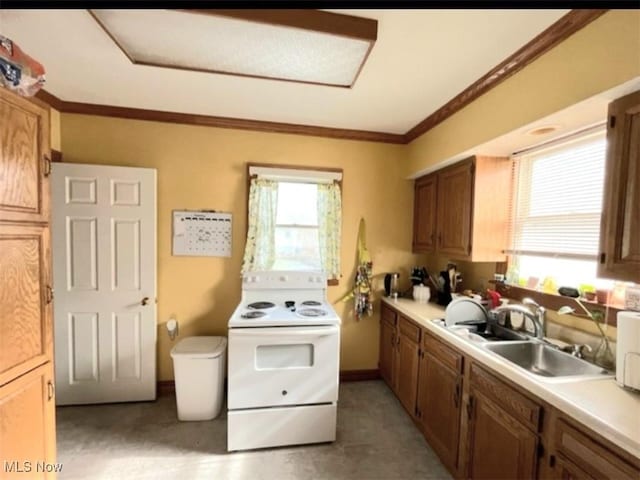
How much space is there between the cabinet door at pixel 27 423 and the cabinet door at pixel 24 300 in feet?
0.23

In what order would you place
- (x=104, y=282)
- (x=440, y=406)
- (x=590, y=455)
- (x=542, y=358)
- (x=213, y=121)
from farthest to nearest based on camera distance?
(x=213, y=121) → (x=104, y=282) → (x=440, y=406) → (x=542, y=358) → (x=590, y=455)

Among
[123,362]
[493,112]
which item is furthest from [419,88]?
[123,362]

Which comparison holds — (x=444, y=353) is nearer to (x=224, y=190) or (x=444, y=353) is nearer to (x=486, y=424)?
(x=486, y=424)

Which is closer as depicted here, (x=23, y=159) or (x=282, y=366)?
(x=23, y=159)

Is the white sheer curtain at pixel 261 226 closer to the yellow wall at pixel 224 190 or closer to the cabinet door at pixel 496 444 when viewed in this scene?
the yellow wall at pixel 224 190

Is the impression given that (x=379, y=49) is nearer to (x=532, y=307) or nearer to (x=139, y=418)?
(x=532, y=307)

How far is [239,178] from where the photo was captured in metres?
2.76

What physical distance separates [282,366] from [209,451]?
2.45 ft

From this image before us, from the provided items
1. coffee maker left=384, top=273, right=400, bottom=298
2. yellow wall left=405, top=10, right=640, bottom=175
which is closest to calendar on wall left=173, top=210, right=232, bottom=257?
coffee maker left=384, top=273, right=400, bottom=298

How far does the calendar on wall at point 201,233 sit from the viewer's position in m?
2.66

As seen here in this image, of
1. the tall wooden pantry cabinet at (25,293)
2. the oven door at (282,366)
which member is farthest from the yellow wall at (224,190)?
the tall wooden pantry cabinet at (25,293)

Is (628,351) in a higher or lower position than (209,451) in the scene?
higher

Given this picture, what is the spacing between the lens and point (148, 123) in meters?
2.59

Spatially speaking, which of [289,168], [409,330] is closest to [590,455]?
[409,330]
